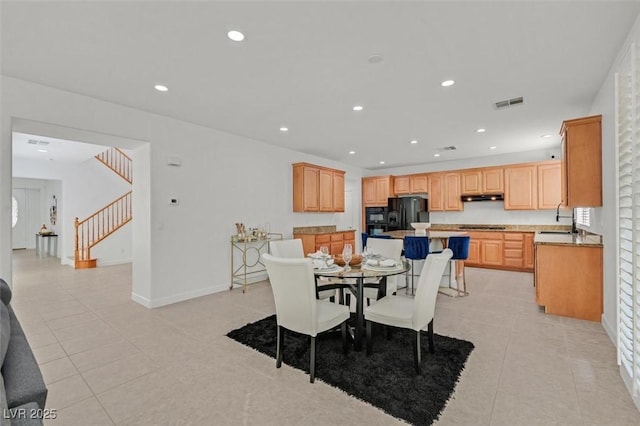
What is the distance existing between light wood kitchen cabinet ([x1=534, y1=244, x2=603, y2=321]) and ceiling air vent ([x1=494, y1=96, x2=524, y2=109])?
1827 mm

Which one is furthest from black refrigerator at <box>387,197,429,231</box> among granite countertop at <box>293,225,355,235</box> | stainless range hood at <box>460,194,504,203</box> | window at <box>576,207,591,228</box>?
window at <box>576,207,591,228</box>

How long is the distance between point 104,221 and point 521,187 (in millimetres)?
10573

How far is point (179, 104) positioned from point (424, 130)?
372cm

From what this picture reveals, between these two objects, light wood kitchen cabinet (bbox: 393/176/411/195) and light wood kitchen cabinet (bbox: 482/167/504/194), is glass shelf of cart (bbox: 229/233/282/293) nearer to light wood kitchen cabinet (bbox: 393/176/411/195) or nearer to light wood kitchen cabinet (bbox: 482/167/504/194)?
light wood kitchen cabinet (bbox: 393/176/411/195)

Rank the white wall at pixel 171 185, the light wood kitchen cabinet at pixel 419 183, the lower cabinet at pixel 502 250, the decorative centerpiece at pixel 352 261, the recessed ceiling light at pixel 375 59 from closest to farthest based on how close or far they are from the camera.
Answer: the recessed ceiling light at pixel 375 59, the decorative centerpiece at pixel 352 261, the white wall at pixel 171 185, the lower cabinet at pixel 502 250, the light wood kitchen cabinet at pixel 419 183

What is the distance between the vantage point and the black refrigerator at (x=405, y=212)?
7223 millimetres

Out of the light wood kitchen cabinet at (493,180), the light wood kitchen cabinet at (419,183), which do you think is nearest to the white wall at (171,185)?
the light wood kitchen cabinet at (419,183)

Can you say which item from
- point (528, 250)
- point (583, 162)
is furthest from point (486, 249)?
point (583, 162)

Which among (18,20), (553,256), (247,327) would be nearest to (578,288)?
(553,256)

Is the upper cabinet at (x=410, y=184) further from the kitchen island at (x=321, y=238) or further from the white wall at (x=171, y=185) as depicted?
the white wall at (x=171, y=185)

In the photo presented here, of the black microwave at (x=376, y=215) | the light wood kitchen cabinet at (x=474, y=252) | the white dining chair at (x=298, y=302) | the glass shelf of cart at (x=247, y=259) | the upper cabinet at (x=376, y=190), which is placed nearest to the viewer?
the white dining chair at (x=298, y=302)

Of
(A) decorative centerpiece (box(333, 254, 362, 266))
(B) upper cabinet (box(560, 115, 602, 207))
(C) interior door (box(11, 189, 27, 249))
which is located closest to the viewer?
(A) decorative centerpiece (box(333, 254, 362, 266))

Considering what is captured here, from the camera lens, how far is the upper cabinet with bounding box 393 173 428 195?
7.59 metres

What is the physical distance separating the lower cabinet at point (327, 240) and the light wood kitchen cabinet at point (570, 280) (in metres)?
3.68
